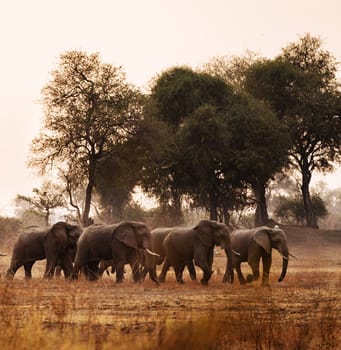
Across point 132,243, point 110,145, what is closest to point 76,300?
point 132,243

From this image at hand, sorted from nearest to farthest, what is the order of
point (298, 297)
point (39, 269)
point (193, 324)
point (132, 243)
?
point (193, 324) < point (298, 297) < point (132, 243) < point (39, 269)

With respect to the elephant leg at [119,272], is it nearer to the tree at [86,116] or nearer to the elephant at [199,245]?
the elephant at [199,245]

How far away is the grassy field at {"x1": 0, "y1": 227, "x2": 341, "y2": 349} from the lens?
10.9 meters

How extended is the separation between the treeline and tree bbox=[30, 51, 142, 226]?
63 millimetres

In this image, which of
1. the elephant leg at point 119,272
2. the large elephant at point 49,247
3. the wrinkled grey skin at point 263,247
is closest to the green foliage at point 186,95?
the large elephant at point 49,247

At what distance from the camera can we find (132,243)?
981 inches

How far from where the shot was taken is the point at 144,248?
2492 cm

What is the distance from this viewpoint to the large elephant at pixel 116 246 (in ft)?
82.0

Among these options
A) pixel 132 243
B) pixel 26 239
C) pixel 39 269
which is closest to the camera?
pixel 132 243

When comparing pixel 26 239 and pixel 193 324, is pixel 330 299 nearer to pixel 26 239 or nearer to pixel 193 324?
→ pixel 193 324

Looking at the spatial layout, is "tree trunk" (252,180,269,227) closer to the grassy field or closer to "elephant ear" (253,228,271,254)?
"elephant ear" (253,228,271,254)

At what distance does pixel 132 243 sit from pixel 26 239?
5290mm

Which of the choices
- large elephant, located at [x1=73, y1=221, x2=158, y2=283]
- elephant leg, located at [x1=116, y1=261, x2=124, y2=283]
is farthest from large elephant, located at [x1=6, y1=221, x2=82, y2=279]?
elephant leg, located at [x1=116, y1=261, x2=124, y2=283]

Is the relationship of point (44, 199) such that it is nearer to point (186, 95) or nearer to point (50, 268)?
→ point (186, 95)
